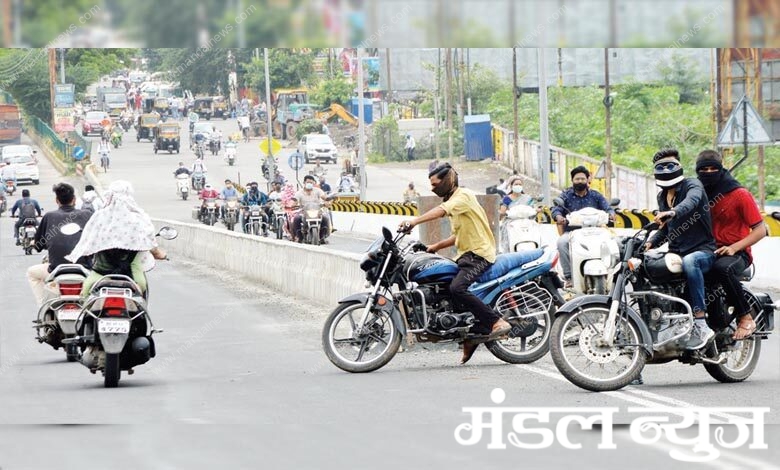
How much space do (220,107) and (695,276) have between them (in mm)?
89197

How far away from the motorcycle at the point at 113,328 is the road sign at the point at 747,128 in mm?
12056

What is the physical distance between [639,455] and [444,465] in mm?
957

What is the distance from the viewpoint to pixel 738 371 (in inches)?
456

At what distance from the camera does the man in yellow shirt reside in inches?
494

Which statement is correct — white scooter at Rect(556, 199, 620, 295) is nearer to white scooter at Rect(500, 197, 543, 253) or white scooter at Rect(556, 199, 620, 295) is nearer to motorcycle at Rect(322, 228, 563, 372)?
motorcycle at Rect(322, 228, 563, 372)

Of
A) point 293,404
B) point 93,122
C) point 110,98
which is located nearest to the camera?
point 293,404

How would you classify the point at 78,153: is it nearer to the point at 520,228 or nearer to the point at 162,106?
the point at 162,106

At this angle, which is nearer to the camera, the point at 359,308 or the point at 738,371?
the point at 738,371

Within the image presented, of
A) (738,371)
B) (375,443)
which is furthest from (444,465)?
(738,371)

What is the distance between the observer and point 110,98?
99062mm

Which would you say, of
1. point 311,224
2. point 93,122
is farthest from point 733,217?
point 93,122

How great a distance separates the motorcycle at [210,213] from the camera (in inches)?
1973

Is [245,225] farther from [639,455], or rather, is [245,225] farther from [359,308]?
[639,455]

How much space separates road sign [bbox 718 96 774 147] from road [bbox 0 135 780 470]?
777 cm
